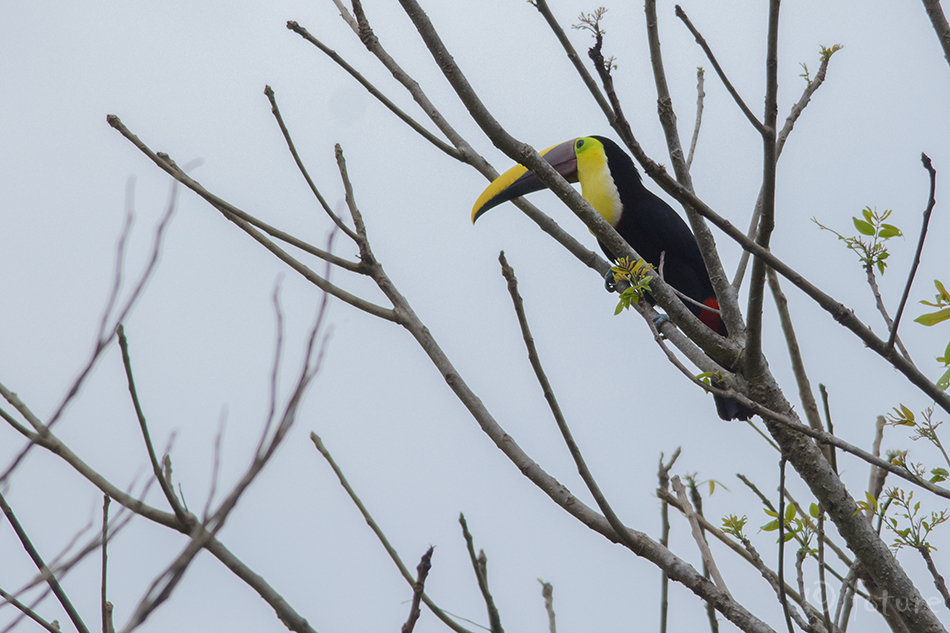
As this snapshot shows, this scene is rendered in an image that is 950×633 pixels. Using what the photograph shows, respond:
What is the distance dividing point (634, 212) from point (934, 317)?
2996mm

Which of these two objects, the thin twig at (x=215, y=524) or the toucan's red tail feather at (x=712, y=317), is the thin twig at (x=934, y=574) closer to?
the thin twig at (x=215, y=524)

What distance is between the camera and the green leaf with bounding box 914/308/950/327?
5.48 feet

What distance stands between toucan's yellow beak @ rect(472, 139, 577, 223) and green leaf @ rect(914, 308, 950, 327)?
1965 millimetres

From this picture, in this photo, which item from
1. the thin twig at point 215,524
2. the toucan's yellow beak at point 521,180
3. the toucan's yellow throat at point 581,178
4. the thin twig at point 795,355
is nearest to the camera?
the thin twig at point 215,524

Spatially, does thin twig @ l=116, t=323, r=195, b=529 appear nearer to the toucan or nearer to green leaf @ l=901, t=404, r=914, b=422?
green leaf @ l=901, t=404, r=914, b=422

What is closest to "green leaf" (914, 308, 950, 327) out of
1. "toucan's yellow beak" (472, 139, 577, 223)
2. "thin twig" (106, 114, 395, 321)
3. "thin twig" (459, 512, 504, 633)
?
"thin twig" (459, 512, 504, 633)

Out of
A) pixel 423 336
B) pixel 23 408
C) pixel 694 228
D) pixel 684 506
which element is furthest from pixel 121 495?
pixel 694 228

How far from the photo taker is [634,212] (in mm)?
4625

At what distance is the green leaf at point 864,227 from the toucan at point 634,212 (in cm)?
229

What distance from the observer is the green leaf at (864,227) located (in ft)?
5.87

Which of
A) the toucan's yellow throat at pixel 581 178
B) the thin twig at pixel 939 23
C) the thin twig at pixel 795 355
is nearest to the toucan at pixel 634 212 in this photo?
the toucan's yellow throat at pixel 581 178

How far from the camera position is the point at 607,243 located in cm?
215

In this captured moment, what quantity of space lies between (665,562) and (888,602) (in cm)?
56

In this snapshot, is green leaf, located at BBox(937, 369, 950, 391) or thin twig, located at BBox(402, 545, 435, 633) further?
green leaf, located at BBox(937, 369, 950, 391)
